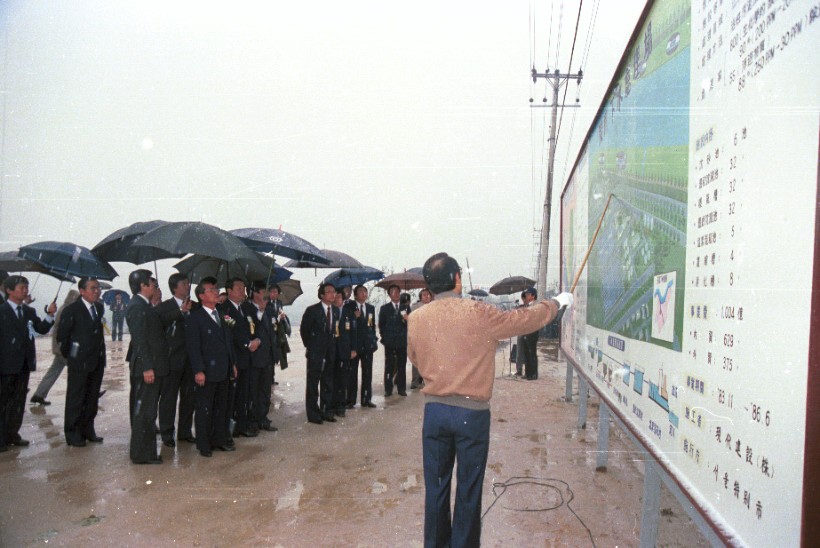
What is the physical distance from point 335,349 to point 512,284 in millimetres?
6681

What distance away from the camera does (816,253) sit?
132 cm

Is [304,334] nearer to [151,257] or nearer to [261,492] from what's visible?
[151,257]

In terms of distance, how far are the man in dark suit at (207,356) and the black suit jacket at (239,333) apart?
14.5 inches

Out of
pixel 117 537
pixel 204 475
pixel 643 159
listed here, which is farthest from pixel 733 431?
pixel 204 475

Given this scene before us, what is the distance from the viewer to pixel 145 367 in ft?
16.5

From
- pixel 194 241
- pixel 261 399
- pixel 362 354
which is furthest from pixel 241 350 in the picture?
pixel 362 354

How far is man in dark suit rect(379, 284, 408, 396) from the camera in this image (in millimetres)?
8992

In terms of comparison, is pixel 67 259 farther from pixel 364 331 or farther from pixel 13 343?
pixel 364 331

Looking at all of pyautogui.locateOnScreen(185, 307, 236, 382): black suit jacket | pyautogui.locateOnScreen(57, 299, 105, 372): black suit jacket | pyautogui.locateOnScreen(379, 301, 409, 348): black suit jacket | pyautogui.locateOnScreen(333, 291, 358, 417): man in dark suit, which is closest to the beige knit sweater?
pyautogui.locateOnScreen(185, 307, 236, 382): black suit jacket

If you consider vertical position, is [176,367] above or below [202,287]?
below

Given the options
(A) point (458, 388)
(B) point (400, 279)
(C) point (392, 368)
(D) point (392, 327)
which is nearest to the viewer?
(A) point (458, 388)

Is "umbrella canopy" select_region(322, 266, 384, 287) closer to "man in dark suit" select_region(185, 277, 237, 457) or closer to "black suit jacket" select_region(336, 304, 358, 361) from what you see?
"black suit jacket" select_region(336, 304, 358, 361)

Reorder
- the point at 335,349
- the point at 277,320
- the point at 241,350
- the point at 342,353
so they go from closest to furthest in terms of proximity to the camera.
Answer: the point at 241,350 < the point at 335,349 < the point at 342,353 < the point at 277,320

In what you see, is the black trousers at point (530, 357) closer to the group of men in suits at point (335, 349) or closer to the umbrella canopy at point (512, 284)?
the umbrella canopy at point (512, 284)
